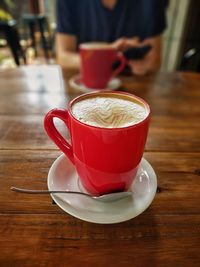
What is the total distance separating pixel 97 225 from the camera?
0.34 m

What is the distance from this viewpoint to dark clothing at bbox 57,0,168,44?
4.35ft

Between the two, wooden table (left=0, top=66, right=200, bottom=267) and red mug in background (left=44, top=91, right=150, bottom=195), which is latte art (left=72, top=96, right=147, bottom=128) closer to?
red mug in background (left=44, top=91, right=150, bottom=195)

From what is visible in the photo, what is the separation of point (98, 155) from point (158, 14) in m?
1.32

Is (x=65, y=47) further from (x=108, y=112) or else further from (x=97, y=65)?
(x=108, y=112)

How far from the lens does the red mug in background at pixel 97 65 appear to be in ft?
2.44

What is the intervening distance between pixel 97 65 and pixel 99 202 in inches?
20.9

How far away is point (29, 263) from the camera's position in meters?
0.28

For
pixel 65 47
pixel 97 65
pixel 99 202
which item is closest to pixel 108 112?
pixel 99 202

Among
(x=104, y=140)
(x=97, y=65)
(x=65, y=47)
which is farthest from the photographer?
(x=65, y=47)

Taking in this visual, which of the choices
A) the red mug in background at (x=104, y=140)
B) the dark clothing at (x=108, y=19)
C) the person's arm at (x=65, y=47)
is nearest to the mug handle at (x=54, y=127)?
the red mug in background at (x=104, y=140)

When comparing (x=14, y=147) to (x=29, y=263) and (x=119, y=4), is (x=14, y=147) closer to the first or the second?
(x=29, y=263)

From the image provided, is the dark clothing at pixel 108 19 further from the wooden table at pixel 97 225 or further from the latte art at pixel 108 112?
the latte art at pixel 108 112

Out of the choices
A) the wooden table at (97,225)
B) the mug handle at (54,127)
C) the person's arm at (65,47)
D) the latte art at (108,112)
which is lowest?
the person's arm at (65,47)

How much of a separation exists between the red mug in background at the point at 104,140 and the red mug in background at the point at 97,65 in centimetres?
40
